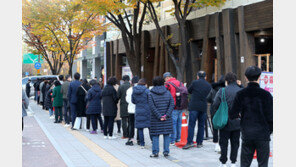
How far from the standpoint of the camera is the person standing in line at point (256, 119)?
5195mm

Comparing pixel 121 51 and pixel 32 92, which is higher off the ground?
pixel 121 51

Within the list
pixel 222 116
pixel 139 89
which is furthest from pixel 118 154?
pixel 222 116

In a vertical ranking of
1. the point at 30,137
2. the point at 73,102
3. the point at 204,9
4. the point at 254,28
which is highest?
the point at 204,9

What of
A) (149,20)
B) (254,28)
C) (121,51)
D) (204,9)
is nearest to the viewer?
(254,28)

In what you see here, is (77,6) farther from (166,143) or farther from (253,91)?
(253,91)

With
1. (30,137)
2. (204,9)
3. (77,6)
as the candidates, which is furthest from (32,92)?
(30,137)

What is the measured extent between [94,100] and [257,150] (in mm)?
7989

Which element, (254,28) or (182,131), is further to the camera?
(254,28)

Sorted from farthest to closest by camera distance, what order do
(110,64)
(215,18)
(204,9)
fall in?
(110,64) → (204,9) → (215,18)

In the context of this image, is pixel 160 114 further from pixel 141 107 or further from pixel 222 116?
pixel 222 116

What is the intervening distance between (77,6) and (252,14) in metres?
12.4

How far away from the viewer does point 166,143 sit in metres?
8.52

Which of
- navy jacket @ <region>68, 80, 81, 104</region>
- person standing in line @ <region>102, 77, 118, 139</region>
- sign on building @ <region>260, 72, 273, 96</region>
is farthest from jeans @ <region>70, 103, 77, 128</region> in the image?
sign on building @ <region>260, 72, 273, 96</region>

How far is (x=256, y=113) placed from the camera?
5.27 meters
